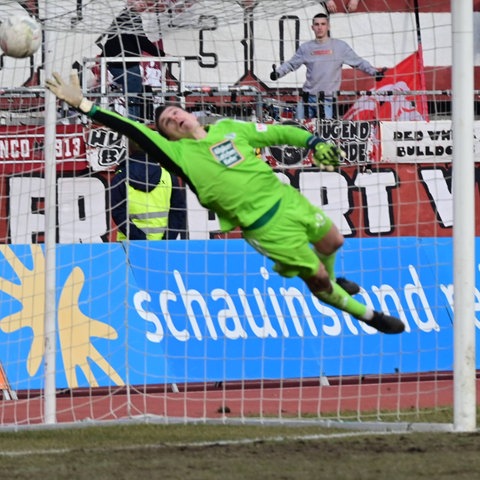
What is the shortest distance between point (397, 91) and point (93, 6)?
3.96 meters

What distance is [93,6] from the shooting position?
11.9 meters

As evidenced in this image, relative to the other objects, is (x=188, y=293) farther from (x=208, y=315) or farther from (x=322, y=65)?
(x=322, y=65)

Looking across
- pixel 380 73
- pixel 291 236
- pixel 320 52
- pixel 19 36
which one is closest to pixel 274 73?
pixel 320 52

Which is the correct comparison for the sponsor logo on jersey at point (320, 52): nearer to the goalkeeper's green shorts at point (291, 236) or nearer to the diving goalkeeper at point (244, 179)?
the diving goalkeeper at point (244, 179)

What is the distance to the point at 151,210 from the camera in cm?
1262

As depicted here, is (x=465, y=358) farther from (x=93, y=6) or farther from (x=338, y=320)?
(x=93, y=6)

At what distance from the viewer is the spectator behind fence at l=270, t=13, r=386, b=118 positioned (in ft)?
47.0

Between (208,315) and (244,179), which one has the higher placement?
(244,179)

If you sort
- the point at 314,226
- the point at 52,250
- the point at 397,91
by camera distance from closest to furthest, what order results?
1. the point at 314,226
2. the point at 52,250
3. the point at 397,91

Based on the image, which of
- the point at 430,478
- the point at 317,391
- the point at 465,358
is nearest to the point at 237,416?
the point at 317,391

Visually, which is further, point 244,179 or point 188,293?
point 188,293

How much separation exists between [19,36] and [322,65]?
6.69 m

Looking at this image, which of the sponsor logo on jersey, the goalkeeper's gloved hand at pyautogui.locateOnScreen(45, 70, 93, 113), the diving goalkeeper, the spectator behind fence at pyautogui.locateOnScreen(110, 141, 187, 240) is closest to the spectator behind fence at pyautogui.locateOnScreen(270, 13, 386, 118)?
the sponsor logo on jersey

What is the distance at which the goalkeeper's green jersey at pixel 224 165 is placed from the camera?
9.01 meters
